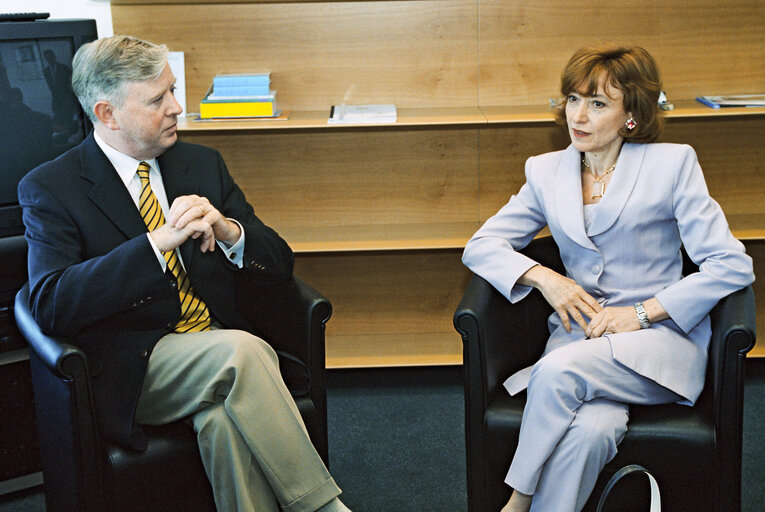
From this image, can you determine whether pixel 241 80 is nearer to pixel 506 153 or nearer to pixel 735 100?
pixel 506 153

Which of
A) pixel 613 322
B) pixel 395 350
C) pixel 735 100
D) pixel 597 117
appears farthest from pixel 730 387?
pixel 395 350

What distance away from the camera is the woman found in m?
2.17

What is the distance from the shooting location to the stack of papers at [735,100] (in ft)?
10.8

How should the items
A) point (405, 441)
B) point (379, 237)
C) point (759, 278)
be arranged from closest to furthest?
point (405, 441) < point (379, 237) < point (759, 278)

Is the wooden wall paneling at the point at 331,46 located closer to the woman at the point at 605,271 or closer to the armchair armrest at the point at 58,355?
the woman at the point at 605,271

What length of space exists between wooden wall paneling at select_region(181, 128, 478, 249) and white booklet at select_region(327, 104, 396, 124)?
127 mm

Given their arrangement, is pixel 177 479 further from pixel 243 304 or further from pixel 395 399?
pixel 395 399

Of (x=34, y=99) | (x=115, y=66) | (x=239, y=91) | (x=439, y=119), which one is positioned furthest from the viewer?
(x=239, y=91)

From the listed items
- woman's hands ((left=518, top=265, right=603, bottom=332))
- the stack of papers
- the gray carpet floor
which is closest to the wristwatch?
woman's hands ((left=518, top=265, right=603, bottom=332))

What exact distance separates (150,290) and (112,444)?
Answer: 1.32ft

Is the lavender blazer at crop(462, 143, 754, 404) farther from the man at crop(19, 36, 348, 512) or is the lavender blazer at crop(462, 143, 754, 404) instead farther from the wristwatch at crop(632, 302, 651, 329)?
the man at crop(19, 36, 348, 512)

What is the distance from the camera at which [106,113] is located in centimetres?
236

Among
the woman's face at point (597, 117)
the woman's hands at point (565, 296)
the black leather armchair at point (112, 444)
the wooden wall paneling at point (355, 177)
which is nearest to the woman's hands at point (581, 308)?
the woman's hands at point (565, 296)

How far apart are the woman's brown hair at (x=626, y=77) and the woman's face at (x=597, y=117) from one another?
0.06 ft
